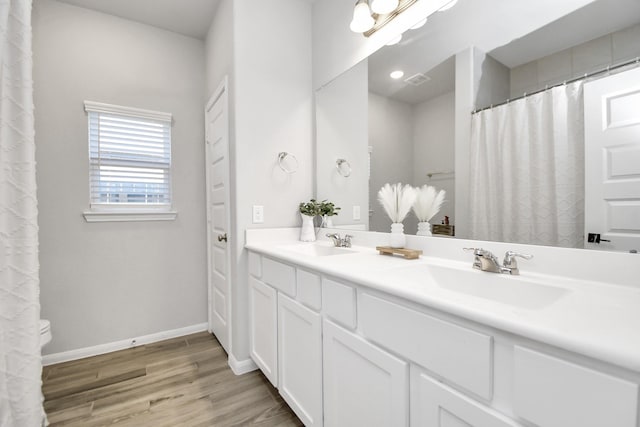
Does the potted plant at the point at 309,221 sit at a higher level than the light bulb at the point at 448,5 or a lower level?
lower

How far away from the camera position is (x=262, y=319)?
67.3 inches

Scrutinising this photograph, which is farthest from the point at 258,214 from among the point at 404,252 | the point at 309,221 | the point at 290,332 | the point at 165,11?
the point at 165,11

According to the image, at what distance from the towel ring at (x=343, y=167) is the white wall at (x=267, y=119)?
0.97ft

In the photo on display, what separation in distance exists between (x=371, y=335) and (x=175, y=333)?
226cm

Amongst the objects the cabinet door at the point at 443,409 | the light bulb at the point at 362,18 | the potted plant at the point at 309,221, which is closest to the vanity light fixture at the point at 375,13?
the light bulb at the point at 362,18

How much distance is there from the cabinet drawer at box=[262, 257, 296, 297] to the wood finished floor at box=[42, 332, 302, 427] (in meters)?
0.70

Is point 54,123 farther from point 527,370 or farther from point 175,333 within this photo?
point 527,370

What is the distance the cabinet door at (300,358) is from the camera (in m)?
1.19

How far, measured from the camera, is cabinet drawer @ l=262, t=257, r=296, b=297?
1364 mm

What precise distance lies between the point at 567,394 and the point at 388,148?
1310mm

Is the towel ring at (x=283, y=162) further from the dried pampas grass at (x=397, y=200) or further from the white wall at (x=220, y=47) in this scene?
the dried pampas grass at (x=397, y=200)

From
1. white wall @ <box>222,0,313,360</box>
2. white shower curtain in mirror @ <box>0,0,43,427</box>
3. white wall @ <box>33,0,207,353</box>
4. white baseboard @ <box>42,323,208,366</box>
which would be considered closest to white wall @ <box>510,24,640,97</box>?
white wall @ <box>222,0,313,360</box>

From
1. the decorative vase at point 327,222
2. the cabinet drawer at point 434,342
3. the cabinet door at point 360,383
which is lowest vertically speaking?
the cabinet door at point 360,383

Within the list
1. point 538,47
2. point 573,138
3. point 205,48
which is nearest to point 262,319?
point 573,138
